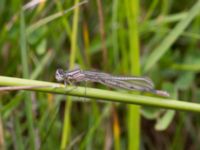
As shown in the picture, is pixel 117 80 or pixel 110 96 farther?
pixel 117 80

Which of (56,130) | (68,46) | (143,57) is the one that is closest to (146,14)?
(143,57)

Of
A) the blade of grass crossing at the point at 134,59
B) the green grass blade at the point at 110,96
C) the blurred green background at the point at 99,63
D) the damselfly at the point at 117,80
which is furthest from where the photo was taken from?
the blurred green background at the point at 99,63

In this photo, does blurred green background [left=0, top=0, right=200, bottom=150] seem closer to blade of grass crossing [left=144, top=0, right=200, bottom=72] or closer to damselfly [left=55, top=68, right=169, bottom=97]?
blade of grass crossing [left=144, top=0, right=200, bottom=72]

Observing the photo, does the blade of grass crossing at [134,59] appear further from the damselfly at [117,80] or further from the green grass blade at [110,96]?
the green grass blade at [110,96]

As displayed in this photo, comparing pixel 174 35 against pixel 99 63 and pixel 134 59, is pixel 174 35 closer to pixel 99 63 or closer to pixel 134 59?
pixel 134 59

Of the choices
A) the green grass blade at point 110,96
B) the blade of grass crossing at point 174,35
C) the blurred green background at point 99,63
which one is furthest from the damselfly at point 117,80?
the blade of grass crossing at point 174,35

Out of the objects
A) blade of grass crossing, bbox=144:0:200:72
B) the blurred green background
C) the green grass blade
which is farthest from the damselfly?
blade of grass crossing, bbox=144:0:200:72

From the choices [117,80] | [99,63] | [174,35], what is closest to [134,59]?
[117,80]

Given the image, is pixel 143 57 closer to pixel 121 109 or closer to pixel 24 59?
pixel 121 109
